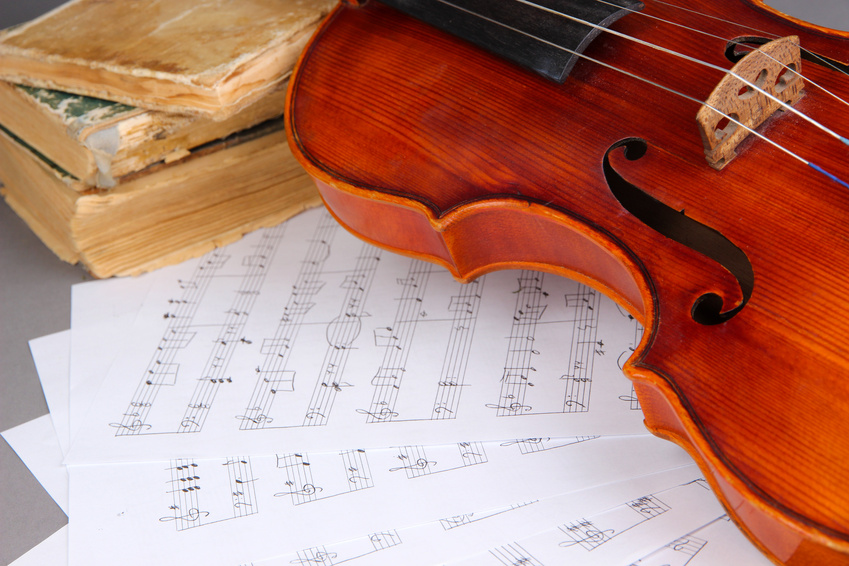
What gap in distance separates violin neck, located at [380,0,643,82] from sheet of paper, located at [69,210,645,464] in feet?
1.61

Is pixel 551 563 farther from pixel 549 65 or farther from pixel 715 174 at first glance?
pixel 549 65

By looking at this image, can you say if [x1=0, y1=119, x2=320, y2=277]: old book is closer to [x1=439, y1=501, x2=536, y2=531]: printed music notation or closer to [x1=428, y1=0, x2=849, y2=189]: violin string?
[x1=428, y1=0, x2=849, y2=189]: violin string

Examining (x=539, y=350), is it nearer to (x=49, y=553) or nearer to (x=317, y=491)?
(x=317, y=491)

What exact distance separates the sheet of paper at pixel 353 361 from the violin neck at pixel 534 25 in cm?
49

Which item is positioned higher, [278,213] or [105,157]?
[105,157]

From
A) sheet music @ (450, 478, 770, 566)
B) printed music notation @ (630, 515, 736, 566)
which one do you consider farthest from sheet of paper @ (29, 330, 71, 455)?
printed music notation @ (630, 515, 736, 566)

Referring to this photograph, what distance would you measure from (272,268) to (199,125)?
360 mm

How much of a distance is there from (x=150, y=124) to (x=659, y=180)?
3.55 ft

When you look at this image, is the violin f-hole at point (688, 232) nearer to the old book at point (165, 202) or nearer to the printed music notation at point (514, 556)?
the printed music notation at point (514, 556)

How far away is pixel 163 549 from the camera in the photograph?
49.9 inches

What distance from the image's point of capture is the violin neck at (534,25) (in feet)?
4.32

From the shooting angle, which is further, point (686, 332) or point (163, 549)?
point (163, 549)

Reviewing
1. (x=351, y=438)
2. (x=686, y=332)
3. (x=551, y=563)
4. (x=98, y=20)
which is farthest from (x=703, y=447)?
(x=98, y=20)

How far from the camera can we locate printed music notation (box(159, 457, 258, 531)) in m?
1.31
